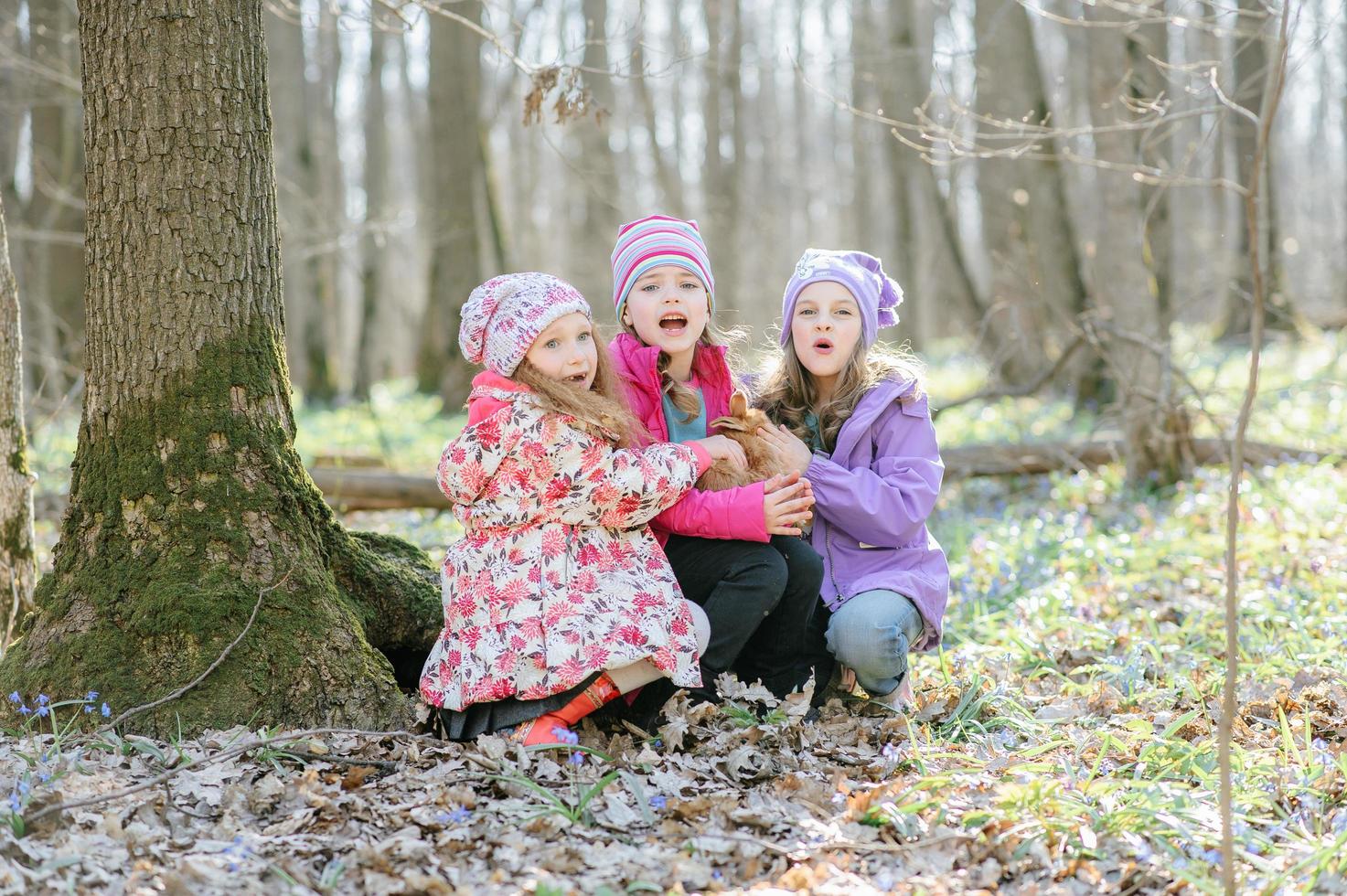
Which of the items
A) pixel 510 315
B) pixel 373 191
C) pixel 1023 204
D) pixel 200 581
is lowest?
pixel 200 581

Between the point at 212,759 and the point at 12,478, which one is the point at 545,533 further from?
the point at 12,478

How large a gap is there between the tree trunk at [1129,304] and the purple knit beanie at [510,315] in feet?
15.5

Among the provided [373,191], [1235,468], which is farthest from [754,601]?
[373,191]

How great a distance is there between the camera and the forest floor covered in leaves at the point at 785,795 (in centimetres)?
261

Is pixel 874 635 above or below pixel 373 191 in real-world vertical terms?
below

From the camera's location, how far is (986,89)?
11.1 metres

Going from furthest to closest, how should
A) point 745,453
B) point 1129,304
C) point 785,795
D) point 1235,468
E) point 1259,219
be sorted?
point 1259,219 → point 1129,304 → point 745,453 → point 785,795 → point 1235,468

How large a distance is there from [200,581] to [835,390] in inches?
87.3

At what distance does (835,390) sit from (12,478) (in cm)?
305

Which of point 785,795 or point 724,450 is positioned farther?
point 724,450

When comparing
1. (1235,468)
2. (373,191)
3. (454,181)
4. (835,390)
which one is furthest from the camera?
(373,191)

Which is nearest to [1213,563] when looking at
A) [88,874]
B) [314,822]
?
[314,822]

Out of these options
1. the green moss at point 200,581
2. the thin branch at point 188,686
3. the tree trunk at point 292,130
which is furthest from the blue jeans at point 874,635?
the tree trunk at point 292,130

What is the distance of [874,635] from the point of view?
3588mm
